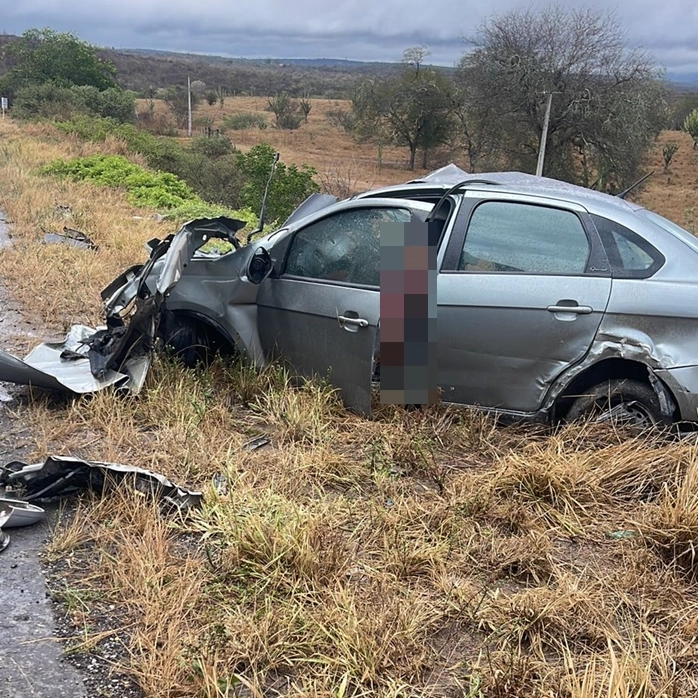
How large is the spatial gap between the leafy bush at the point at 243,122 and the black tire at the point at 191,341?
187 ft

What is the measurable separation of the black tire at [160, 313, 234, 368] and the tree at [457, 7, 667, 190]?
88.0 feet

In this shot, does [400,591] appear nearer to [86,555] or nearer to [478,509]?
[478,509]

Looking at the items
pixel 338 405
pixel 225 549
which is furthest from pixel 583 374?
pixel 225 549

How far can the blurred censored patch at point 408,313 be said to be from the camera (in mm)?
4262

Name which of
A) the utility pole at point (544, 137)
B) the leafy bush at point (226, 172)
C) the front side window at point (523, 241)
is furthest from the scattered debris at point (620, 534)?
the utility pole at point (544, 137)

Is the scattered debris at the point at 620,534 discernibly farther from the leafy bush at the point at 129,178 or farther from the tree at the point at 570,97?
the tree at the point at 570,97

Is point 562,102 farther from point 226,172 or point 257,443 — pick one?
point 257,443

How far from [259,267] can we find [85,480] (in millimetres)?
1903

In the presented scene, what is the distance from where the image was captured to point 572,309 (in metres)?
4.02

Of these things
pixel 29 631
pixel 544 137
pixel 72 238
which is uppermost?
pixel 544 137

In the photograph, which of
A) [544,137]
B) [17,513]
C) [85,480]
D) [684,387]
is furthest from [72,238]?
[544,137]

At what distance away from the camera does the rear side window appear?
4.00 m

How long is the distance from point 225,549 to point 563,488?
1.69 m

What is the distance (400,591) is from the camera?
9.72ft
